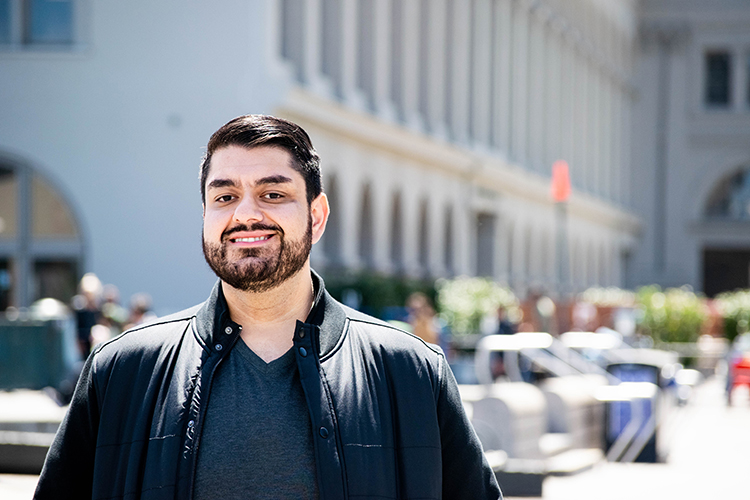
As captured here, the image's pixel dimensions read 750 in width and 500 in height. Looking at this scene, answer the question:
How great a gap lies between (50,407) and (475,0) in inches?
1086

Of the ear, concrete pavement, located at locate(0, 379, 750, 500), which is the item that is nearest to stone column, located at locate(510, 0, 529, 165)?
concrete pavement, located at locate(0, 379, 750, 500)

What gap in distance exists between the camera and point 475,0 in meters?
40.0

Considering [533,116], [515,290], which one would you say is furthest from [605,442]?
[533,116]

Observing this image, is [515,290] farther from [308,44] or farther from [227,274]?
[227,274]

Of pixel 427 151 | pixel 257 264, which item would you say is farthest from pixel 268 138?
pixel 427 151

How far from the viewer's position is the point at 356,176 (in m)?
29.8

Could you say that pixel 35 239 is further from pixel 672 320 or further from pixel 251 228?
pixel 251 228

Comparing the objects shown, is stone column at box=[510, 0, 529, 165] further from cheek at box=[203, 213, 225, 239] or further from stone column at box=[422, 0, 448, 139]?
cheek at box=[203, 213, 225, 239]

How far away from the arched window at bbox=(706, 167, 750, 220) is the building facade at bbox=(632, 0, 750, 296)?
5cm

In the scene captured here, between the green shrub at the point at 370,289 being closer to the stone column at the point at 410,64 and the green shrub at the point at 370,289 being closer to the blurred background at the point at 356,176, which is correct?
the blurred background at the point at 356,176

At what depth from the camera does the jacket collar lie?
113 inches

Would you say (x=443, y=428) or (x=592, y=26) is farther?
(x=592, y=26)

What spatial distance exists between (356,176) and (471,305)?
14.8ft

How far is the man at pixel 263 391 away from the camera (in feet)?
8.89
